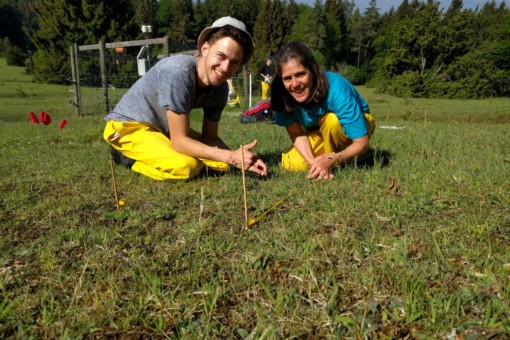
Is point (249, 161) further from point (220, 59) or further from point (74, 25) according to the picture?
point (74, 25)

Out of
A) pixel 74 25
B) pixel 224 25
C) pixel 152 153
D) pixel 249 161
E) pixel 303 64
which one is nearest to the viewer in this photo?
pixel 249 161

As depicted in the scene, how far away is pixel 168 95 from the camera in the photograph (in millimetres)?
3064

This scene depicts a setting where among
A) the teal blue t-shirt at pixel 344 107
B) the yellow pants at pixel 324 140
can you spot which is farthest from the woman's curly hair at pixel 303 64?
the yellow pants at pixel 324 140

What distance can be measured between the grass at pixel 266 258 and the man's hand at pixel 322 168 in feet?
0.34

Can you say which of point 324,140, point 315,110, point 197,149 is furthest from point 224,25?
point 324,140

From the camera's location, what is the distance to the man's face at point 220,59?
2922 mm

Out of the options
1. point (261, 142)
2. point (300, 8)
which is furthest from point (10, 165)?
point (300, 8)

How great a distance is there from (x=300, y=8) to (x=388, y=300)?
251ft

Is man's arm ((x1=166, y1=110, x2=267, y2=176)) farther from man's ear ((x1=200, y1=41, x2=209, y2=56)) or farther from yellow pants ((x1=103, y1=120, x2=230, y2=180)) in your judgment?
man's ear ((x1=200, y1=41, x2=209, y2=56))

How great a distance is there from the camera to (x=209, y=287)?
1.63 metres

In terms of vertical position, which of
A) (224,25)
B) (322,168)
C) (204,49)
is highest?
(224,25)

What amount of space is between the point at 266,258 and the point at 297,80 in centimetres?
182

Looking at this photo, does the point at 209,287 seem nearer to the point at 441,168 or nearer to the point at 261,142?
the point at 441,168

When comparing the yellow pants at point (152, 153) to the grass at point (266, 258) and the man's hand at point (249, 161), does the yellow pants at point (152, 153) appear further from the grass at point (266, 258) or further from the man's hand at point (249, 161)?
the man's hand at point (249, 161)
